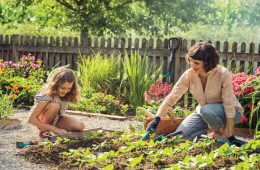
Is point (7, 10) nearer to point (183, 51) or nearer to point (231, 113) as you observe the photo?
point (183, 51)

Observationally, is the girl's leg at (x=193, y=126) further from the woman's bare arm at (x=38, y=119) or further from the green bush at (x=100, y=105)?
the green bush at (x=100, y=105)

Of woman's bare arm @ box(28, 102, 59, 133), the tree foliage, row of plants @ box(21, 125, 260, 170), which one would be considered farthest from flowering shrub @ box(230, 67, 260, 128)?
the tree foliage

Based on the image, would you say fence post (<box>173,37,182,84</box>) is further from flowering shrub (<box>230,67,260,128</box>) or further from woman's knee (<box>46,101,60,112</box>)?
woman's knee (<box>46,101,60,112</box>)

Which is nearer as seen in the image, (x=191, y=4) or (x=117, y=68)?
(x=117, y=68)

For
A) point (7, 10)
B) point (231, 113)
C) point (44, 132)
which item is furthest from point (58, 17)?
point (231, 113)

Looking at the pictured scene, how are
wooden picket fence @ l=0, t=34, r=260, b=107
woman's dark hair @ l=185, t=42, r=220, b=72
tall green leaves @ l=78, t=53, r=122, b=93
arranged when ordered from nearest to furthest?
woman's dark hair @ l=185, t=42, r=220, b=72 < wooden picket fence @ l=0, t=34, r=260, b=107 < tall green leaves @ l=78, t=53, r=122, b=93

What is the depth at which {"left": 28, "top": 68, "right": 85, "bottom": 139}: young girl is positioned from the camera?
2598 mm

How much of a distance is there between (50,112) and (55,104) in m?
0.10

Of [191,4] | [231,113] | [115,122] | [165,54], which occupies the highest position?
[191,4]

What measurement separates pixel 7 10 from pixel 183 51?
954 centimetres

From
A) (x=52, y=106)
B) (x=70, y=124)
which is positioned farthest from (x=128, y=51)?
(x=52, y=106)

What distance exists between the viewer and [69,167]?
6.27 feet

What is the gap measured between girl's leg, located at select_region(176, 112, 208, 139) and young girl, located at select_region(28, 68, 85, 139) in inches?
44.8

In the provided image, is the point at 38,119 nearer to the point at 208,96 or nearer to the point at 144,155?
the point at 144,155
